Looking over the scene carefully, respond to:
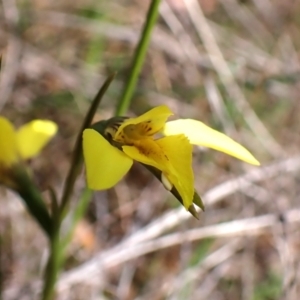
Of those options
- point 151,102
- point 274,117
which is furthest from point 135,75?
point 274,117

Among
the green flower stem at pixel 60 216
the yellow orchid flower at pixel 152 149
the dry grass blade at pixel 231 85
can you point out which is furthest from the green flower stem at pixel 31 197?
the dry grass blade at pixel 231 85

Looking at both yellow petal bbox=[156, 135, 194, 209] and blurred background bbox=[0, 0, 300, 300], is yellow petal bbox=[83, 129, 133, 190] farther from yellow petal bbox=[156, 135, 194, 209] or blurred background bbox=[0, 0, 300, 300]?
blurred background bbox=[0, 0, 300, 300]

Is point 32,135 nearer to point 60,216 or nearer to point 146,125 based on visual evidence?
point 60,216

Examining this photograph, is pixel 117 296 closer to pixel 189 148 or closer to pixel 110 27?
pixel 189 148

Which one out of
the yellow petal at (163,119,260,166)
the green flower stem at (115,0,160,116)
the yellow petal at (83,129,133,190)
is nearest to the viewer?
the yellow petal at (83,129,133,190)

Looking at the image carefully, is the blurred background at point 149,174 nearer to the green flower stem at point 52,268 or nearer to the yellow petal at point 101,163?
the green flower stem at point 52,268

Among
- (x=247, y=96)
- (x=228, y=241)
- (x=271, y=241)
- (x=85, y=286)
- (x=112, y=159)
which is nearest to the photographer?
(x=112, y=159)

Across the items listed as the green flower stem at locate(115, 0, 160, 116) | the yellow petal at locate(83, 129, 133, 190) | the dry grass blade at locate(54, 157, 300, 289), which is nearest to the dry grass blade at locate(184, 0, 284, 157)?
the dry grass blade at locate(54, 157, 300, 289)
